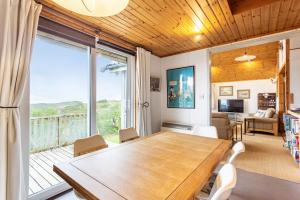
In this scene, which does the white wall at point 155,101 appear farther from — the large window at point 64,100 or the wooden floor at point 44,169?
the wooden floor at point 44,169

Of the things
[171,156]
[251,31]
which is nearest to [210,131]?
[171,156]

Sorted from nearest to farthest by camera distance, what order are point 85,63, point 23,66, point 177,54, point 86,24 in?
point 23,66 < point 86,24 < point 85,63 < point 177,54

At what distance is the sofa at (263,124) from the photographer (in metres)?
5.12

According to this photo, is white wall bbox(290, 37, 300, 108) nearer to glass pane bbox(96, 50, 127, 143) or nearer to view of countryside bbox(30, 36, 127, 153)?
glass pane bbox(96, 50, 127, 143)

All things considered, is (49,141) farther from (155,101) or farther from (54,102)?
(155,101)

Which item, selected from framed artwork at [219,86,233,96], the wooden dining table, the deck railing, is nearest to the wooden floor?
the deck railing

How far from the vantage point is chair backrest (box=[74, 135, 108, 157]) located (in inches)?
61.5

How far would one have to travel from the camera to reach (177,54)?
378 cm

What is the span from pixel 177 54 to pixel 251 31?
5.12ft

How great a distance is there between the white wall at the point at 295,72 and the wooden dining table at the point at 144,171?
2.36 meters

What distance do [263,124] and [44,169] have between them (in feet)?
20.7

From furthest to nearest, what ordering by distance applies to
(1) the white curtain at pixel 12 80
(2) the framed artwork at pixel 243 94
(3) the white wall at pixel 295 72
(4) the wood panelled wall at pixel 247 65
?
1. (2) the framed artwork at pixel 243 94
2. (4) the wood panelled wall at pixel 247 65
3. (3) the white wall at pixel 295 72
4. (1) the white curtain at pixel 12 80

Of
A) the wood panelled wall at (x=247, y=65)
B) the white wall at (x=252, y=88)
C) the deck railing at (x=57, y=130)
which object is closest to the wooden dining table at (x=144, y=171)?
the deck railing at (x=57, y=130)

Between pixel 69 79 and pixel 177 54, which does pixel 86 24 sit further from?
pixel 177 54
